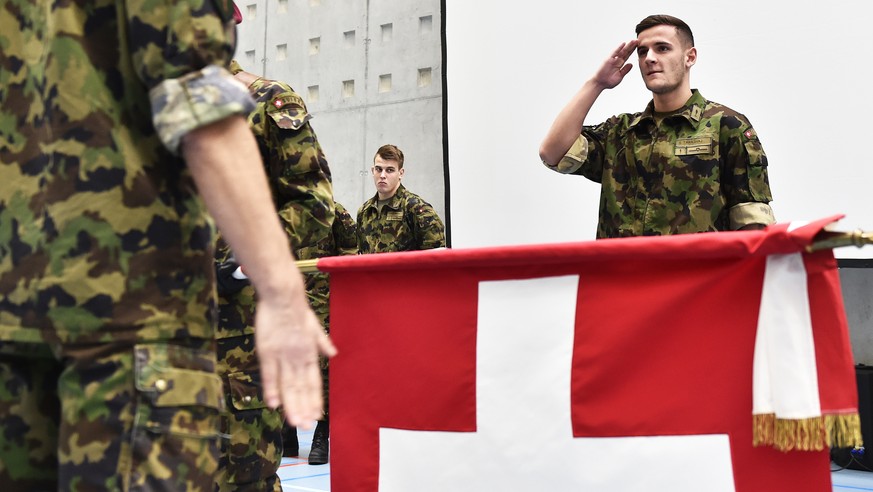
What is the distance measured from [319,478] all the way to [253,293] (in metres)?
2.40

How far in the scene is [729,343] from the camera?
1924 mm

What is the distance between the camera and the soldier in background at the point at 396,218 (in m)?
5.59

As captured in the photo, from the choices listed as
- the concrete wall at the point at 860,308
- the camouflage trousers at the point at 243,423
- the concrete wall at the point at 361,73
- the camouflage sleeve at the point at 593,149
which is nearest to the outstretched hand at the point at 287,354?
the camouflage trousers at the point at 243,423

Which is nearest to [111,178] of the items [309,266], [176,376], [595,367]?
[176,376]

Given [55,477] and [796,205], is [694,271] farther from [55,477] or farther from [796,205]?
[796,205]

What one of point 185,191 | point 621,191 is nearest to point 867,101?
point 621,191

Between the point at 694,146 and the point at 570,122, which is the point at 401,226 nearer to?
the point at 570,122

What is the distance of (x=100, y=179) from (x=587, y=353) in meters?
1.27

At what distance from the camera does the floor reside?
4.11 meters

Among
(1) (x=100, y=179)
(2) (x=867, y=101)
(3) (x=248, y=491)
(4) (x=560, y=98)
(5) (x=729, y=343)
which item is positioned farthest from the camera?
(4) (x=560, y=98)

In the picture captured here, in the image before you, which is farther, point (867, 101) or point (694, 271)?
point (867, 101)

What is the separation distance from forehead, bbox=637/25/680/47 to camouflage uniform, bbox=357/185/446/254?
282 centimetres

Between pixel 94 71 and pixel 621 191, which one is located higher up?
pixel 621 191

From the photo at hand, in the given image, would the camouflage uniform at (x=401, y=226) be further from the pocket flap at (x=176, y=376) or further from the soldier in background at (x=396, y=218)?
the pocket flap at (x=176, y=376)
